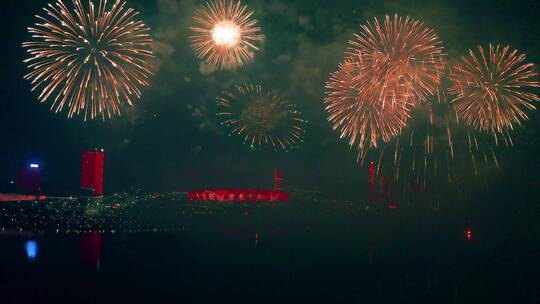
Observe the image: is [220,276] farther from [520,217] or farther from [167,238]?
[520,217]

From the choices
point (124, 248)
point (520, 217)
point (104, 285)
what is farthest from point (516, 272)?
point (520, 217)

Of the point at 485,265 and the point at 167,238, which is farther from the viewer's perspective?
the point at 167,238

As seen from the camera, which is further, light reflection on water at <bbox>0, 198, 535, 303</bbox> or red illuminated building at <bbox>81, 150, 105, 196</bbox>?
red illuminated building at <bbox>81, 150, 105, 196</bbox>

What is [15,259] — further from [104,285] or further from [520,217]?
[520,217]

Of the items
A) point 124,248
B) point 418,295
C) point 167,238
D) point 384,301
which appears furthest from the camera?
point 167,238

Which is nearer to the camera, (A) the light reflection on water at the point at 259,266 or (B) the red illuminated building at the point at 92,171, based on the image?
(A) the light reflection on water at the point at 259,266

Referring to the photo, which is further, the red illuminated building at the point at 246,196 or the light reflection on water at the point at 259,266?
the red illuminated building at the point at 246,196

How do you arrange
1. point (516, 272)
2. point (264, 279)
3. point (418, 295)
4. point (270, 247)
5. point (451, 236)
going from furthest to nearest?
point (451, 236), point (270, 247), point (516, 272), point (264, 279), point (418, 295)

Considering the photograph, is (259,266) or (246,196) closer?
(259,266)

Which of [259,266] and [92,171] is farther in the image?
[92,171]

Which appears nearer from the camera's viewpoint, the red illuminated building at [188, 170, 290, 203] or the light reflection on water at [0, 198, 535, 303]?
the light reflection on water at [0, 198, 535, 303]

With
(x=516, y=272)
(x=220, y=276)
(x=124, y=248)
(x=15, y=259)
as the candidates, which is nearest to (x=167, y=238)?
(x=124, y=248)
